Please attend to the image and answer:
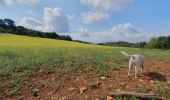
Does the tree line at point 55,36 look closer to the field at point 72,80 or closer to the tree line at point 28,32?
the tree line at point 28,32

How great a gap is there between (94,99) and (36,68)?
398 cm

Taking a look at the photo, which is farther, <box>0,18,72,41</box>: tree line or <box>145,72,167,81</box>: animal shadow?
<box>0,18,72,41</box>: tree line

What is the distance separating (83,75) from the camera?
11445 millimetres

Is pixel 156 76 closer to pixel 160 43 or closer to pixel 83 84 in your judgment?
pixel 83 84

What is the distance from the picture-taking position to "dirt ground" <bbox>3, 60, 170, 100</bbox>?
31.9 feet


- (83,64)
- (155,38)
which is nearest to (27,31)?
(155,38)

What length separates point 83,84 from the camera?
34.4 feet

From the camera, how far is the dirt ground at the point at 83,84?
31.9ft

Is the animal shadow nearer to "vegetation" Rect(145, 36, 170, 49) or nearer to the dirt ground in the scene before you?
the dirt ground

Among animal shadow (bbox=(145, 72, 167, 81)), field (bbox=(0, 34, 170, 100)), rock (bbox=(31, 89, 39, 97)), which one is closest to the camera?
field (bbox=(0, 34, 170, 100))

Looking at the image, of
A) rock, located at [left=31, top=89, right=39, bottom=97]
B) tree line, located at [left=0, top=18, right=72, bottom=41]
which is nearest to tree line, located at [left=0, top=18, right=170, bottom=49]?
tree line, located at [left=0, top=18, right=72, bottom=41]

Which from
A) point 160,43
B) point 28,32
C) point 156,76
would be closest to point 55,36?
point 28,32

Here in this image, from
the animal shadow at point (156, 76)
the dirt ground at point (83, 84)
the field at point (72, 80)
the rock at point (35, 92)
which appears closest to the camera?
the dirt ground at point (83, 84)

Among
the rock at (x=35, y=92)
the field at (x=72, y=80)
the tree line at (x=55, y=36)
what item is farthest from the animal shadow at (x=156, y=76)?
the tree line at (x=55, y=36)
